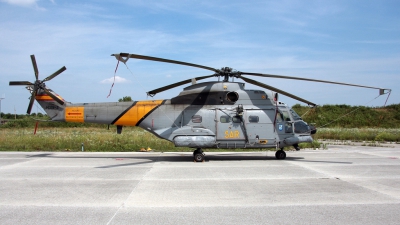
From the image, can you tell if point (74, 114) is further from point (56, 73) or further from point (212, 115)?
point (212, 115)

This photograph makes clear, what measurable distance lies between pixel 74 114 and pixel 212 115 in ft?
20.3

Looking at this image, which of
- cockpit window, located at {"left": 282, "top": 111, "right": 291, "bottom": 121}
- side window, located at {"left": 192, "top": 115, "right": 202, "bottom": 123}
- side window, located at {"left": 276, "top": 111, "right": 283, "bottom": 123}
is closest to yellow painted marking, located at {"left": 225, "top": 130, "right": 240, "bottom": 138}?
side window, located at {"left": 192, "top": 115, "right": 202, "bottom": 123}

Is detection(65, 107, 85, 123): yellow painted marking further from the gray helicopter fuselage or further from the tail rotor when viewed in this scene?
the tail rotor

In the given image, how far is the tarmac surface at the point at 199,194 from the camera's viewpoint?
6.50 meters

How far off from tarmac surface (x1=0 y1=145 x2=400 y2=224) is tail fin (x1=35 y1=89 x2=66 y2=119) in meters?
3.07

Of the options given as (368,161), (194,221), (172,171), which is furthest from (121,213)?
(368,161)

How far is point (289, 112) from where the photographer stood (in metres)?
15.6

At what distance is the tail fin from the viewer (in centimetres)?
1575

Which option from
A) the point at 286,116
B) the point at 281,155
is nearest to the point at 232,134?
the point at 286,116

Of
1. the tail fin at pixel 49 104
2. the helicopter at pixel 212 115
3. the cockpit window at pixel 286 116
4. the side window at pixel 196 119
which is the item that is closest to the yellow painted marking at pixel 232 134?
the helicopter at pixel 212 115

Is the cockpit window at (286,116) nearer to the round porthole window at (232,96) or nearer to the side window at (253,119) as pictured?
the side window at (253,119)

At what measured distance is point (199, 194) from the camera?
8453 millimetres

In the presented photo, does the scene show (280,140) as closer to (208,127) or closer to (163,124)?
(208,127)

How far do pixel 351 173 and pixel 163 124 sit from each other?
7.66 meters
